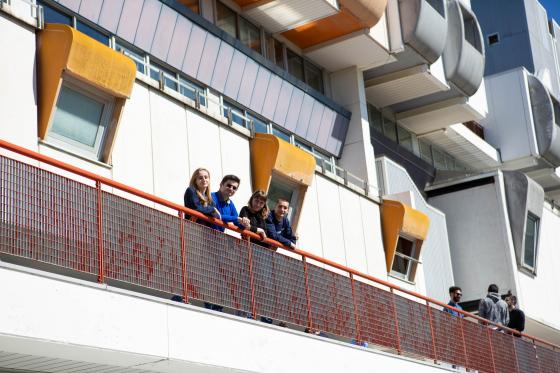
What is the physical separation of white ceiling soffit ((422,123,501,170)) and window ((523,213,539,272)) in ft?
14.2

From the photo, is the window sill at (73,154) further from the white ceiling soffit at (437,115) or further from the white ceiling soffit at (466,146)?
the white ceiling soffit at (466,146)

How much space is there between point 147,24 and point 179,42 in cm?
Result: 126

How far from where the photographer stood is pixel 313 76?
103 ft

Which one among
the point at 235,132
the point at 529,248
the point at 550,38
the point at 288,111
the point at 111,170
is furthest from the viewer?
the point at 550,38

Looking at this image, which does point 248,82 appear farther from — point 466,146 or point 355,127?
point 466,146

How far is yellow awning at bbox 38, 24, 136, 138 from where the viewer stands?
55.9 ft

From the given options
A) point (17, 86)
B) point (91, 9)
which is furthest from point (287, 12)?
point (17, 86)

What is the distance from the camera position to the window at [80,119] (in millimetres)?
17625

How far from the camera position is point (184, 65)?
24.3 m

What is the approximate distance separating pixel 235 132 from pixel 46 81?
6.35 metres

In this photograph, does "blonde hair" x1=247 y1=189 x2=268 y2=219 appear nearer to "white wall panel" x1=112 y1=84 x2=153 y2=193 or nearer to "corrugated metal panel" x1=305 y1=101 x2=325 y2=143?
"white wall panel" x1=112 y1=84 x2=153 y2=193

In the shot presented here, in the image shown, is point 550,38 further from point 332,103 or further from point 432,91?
point 332,103

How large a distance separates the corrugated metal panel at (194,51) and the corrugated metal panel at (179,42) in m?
0.15

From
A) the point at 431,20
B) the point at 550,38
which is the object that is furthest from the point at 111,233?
the point at 550,38
